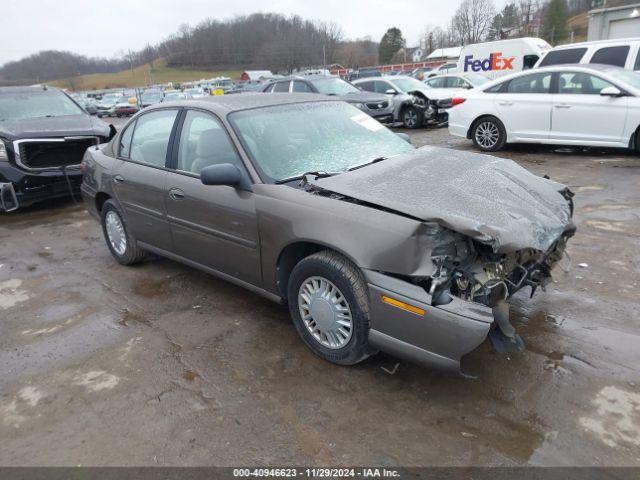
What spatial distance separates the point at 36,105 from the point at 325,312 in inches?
301

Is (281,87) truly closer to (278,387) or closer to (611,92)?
(611,92)

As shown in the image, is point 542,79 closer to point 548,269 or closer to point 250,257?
→ point 548,269

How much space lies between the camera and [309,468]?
236 centimetres

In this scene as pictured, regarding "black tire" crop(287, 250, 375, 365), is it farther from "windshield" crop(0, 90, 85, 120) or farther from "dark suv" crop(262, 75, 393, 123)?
"dark suv" crop(262, 75, 393, 123)

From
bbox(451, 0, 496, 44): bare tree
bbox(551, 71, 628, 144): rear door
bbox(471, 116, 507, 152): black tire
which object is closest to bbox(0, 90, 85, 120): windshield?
bbox(471, 116, 507, 152): black tire

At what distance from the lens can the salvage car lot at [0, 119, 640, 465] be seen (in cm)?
248

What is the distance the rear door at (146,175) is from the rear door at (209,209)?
18 centimetres

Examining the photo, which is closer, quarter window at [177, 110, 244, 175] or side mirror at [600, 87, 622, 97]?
quarter window at [177, 110, 244, 175]

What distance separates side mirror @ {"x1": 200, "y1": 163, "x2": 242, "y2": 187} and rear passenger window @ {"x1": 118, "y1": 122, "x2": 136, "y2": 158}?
5.85ft

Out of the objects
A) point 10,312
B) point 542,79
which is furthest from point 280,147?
point 542,79

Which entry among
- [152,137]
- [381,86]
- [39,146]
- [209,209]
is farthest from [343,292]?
[381,86]

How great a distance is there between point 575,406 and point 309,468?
4.85 ft

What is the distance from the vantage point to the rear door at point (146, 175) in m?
4.20

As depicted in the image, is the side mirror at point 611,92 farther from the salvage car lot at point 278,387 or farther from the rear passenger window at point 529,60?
the rear passenger window at point 529,60
